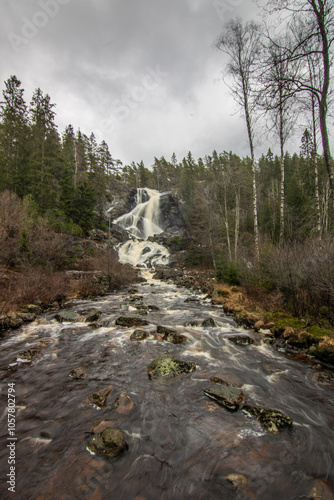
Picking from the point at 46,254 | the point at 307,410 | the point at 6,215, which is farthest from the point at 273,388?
the point at 6,215

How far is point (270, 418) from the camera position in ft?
11.3

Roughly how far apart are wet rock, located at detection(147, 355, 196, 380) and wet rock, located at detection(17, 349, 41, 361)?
10.5 ft

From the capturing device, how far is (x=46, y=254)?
Result: 52.5 ft

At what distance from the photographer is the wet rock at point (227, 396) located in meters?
3.79

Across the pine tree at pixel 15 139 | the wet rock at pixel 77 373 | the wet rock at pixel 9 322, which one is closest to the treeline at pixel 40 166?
the pine tree at pixel 15 139

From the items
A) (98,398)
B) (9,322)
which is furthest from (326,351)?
(9,322)

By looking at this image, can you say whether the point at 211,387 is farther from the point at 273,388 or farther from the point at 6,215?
the point at 6,215

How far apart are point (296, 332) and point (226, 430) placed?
4.23 m

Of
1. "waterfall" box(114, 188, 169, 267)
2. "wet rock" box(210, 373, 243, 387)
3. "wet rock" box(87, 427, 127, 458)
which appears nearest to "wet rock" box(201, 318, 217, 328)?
"wet rock" box(210, 373, 243, 387)

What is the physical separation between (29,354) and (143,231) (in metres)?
38.1

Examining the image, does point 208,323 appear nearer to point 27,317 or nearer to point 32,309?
point 27,317

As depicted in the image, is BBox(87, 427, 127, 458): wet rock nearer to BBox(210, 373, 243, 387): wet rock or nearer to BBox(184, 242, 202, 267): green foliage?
BBox(210, 373, 243, 387): wet rock

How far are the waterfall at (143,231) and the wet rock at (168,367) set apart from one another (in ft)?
92.5

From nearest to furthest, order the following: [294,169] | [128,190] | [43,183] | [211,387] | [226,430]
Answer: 1. [226,430]
2. [211,387]
3. [43,183]
4. [294,169]
5. [128,190]
